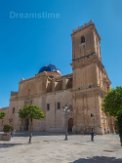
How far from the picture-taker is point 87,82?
31016mm

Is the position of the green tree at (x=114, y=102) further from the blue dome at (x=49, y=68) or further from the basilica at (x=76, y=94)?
the blue dome at (x=49, y=68)

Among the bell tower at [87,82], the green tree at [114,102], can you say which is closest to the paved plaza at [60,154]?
the green tree at [114,102]

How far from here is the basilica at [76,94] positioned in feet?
95.6

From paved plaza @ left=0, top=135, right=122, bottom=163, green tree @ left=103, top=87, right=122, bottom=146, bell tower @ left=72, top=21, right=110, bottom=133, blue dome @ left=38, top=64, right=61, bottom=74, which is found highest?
blue dome @ left=38, top=64, right=61, bottom=74

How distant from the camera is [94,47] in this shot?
109ft

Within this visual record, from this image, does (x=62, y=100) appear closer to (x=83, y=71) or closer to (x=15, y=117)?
(x=83, y=71)

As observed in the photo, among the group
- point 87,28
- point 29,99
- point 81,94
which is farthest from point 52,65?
point 81,94

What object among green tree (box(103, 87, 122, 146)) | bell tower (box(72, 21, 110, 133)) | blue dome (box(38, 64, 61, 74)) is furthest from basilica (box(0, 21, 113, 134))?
green tree (box(103, 87, 122, 146))

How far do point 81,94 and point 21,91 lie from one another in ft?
59.8

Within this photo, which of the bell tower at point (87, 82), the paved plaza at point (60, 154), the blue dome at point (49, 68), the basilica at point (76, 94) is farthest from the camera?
the blue dome at point (49, 68)

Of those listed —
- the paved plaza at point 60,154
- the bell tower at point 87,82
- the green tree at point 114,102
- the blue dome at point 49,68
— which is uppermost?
the blue dome at point 49,68

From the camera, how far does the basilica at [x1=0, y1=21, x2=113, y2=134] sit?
95.6 feet

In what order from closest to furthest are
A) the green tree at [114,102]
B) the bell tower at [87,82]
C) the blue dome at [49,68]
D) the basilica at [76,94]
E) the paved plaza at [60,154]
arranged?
the paved plaza at [60,154] < the green tree at [114,102] < the bell tower at [87,82] < the basilica at [76,94] < the blue dome at [49,68]

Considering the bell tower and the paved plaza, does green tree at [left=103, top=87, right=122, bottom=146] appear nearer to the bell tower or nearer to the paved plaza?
the paved plaza
